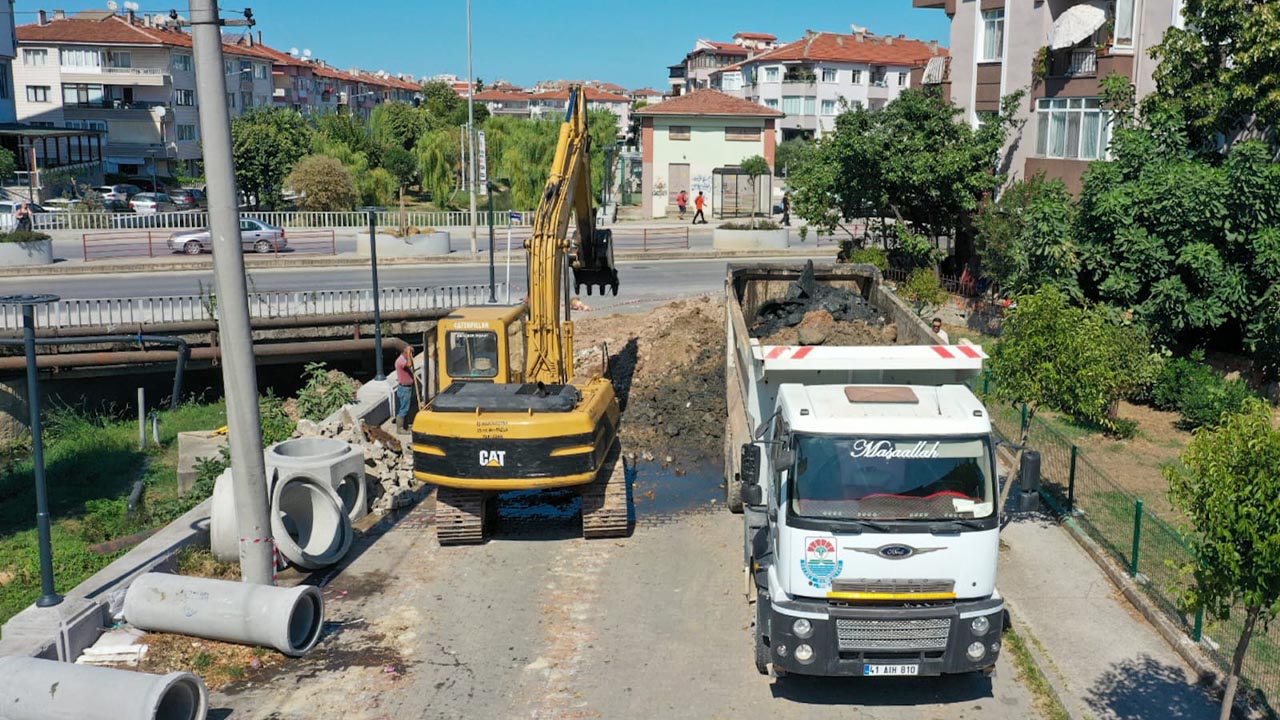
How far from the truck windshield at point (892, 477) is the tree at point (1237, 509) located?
1769 millimetres

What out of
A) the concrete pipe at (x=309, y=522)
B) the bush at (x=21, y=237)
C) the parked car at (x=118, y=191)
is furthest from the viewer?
the parked car at (x=118, y=191)

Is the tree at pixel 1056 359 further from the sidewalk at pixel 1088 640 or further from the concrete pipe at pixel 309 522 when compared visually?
the concrete pipe at pixel 309 522

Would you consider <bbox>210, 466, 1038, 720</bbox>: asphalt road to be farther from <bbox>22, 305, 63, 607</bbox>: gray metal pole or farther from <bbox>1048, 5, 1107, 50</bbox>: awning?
<bbox>1048, 5, 1107, 50</bbox>: awning

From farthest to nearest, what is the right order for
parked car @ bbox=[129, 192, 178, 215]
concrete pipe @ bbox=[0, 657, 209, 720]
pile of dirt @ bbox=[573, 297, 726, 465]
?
parked car @ bbox=[129, 192, 178, 215] < pile of dirt @ bbox=[573, 297, 726, 465] < concrete pipe @ bbox=[0, 657, 209, 720]

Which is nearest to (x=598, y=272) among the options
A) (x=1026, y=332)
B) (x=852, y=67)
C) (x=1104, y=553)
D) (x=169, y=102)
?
(x=1026, y=332)

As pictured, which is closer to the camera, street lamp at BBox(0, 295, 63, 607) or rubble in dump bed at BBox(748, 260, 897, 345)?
street lamp at BBox(0, 295, 63, 607)

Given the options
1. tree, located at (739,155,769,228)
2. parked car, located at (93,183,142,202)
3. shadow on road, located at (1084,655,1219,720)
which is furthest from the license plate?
parked car, located at (93,183,142,202)

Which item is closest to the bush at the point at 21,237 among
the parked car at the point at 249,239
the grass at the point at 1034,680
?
the parked car at the point at 249,239

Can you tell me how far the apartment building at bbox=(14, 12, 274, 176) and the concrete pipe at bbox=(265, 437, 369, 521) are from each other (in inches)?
2468

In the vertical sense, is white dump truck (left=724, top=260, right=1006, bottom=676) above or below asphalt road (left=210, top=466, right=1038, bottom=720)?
above

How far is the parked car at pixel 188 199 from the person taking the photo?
55781mm

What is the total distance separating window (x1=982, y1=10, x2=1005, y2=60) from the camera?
3020 cm

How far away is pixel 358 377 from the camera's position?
93.6 feet

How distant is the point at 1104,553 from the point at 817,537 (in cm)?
592
